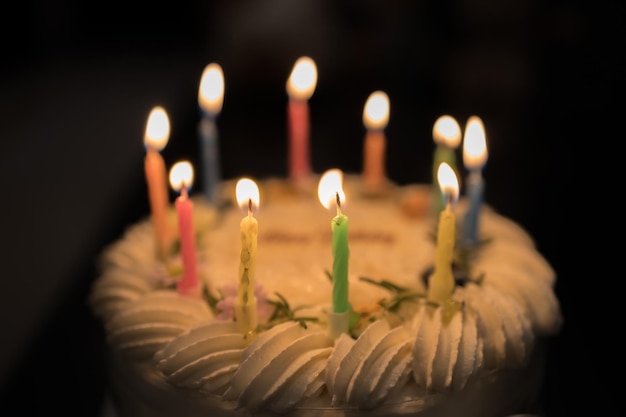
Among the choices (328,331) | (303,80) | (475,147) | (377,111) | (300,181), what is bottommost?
(328,331)

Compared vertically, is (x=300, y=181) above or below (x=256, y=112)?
below

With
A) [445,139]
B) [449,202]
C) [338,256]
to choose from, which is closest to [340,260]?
[338,256]

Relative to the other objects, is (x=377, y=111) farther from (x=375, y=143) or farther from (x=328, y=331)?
(x=328, y=331)

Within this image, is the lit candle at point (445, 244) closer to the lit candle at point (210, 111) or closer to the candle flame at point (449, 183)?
the candle flame at point (449, 183)

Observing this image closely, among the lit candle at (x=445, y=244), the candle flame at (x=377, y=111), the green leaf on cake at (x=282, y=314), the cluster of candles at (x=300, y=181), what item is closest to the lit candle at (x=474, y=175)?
the cluster of candles at (x=300, y=181)

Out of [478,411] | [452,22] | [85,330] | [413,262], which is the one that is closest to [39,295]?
[85,330]

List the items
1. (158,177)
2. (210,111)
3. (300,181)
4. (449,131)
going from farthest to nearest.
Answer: (300,181)
(210,111)
(449,131)
(158,177)

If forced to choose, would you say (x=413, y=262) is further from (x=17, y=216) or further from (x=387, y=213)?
(x=17, y=216)

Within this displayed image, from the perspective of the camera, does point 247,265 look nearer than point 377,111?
Yes

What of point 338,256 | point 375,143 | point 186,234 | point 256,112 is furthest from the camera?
point 256,112
